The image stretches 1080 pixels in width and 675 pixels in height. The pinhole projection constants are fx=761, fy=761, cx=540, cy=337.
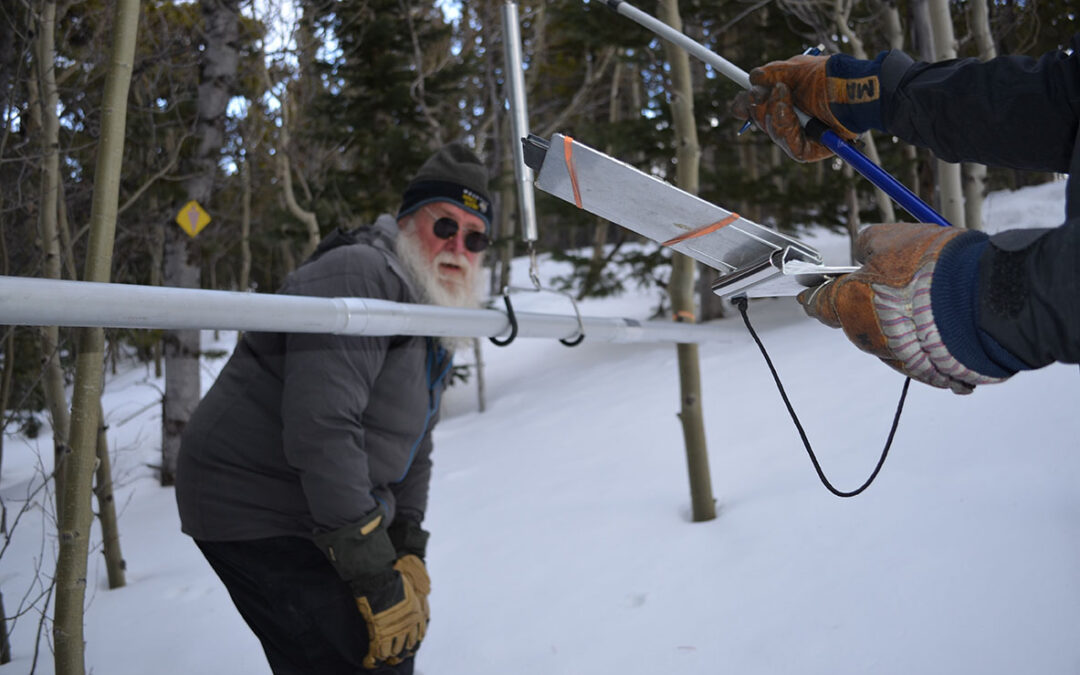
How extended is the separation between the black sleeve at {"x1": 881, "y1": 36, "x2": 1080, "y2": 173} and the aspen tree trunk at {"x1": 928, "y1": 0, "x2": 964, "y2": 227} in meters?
2.32

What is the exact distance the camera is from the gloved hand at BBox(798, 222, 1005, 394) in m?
1.15

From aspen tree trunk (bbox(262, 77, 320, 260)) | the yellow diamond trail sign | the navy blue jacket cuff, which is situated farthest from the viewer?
aspen tree trunk (bbox(262, 77, 320, 260))

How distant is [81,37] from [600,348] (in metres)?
6.60

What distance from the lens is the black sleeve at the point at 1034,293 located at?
1.01 meters

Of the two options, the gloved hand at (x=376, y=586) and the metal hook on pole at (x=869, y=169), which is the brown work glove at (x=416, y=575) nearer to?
the gloved hand at (x=376, y=586)

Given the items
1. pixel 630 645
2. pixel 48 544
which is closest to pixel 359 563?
pixel 630 645

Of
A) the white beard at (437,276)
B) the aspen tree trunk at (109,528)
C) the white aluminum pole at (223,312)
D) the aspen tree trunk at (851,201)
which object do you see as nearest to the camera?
the white aluminum pole at (223,312)

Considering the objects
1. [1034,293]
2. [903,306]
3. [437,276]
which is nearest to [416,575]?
[437,276]

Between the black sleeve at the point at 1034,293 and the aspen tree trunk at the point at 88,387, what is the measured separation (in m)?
2.03

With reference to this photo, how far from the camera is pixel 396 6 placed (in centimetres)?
960

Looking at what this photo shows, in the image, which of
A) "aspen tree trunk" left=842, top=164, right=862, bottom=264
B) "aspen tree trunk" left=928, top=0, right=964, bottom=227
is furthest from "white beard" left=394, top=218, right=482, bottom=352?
"aspen tree trunk" left=842, top=164, right=862, bottom=264

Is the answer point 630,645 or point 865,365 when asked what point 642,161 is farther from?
point 630,645

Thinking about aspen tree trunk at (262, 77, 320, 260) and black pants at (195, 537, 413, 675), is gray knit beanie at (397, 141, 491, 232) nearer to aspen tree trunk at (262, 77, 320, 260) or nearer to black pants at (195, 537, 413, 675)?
black pants at (195, 537, 413, 675)

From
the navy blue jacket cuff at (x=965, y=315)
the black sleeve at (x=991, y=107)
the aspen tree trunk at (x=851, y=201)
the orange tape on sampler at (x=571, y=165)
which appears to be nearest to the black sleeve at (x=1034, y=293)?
the navy blue jacket cuff at (x=965, y=315)
